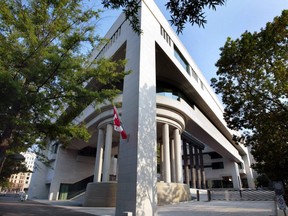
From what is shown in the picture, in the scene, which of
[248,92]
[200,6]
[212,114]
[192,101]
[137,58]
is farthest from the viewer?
[212,114]

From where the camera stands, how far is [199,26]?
13.2 ft

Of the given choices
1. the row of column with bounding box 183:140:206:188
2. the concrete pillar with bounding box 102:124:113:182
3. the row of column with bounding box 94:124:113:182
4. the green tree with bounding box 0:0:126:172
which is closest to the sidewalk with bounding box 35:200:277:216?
the concrete pillar with bounding box 102:124:113:182

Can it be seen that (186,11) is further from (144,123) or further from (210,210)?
(210,210)

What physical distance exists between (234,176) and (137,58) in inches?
1866

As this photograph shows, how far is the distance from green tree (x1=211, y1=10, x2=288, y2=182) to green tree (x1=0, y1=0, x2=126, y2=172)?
7.59 meters

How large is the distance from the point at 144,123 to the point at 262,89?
7.47m

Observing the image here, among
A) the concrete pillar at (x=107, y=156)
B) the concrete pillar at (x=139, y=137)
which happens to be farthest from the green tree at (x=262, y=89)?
the concrete pillar at (x=107, y=156)

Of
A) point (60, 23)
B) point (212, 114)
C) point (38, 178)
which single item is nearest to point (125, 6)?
point (60, 23)

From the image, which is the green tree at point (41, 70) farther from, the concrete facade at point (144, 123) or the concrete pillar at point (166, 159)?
the concrete pillar at point (166, 159)

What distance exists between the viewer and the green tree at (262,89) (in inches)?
410

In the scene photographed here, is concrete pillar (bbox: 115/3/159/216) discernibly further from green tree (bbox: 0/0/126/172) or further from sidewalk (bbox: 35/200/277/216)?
green tree (bbox: 0/0/126/172)

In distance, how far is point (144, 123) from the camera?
45.3 feet

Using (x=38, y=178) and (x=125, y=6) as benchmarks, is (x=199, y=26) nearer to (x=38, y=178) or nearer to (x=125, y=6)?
(x=125, y=6)

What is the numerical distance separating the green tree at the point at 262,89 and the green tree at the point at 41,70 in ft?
24.9
